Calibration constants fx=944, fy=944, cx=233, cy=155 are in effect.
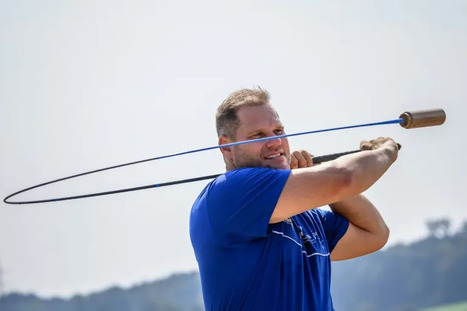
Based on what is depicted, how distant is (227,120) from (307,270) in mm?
1049

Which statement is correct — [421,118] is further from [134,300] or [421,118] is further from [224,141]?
[134,300]

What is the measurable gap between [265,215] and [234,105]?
0.83 m

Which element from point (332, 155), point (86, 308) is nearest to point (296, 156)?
point (332, 155)

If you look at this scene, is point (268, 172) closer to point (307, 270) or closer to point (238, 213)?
point (238, 213)

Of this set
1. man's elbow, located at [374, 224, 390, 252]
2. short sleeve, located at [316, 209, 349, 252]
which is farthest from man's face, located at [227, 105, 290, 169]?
man's elbow, located at [374, 224, 390, 252]

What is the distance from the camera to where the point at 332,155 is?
621 cm

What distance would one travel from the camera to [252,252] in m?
5.32

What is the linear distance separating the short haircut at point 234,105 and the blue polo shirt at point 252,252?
39 cm

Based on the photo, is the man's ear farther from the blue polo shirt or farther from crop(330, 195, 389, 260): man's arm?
crop(330, 195, 389, 260): man's arm

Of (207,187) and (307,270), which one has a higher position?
(207,187)

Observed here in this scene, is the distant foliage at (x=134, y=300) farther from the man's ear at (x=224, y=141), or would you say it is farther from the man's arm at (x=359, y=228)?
the man's ear at (x=224, y=141)

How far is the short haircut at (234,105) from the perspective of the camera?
5723 millimetres

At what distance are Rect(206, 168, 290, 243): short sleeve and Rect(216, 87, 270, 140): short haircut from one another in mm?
440

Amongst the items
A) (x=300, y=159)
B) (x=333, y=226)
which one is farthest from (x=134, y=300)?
(x=300, y=159)
